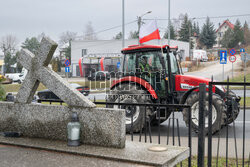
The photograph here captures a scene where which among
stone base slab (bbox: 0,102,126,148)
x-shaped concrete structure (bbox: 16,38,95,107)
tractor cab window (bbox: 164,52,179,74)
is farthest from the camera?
tractor cab window (bbox: 164,52,179,74)

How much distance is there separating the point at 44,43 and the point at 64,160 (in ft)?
5.30

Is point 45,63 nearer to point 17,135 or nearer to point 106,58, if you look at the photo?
point 17,135

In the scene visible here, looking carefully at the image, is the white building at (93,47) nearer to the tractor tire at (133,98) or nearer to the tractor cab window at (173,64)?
the tractor cab window at (173,64)

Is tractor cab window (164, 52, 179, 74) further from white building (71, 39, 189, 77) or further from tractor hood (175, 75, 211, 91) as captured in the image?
white building (71, 39, 189, 77)

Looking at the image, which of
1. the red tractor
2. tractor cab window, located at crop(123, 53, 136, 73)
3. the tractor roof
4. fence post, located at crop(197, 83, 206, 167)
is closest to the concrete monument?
fence post, located at crop(197, 83, 206, 167)

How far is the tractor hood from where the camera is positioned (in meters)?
8.53

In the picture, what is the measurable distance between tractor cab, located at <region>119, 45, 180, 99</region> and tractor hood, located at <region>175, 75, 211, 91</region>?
17 cm

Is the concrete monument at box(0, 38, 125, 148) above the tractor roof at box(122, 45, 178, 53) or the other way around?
the other way around

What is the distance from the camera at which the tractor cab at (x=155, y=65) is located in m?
8.52

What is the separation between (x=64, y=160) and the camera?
3307 mm

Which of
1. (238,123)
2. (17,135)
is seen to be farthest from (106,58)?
(17,135)

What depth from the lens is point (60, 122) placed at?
3967mm

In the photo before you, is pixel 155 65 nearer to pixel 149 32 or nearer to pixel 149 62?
pixel 149 62

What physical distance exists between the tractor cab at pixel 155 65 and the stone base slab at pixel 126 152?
486cm
